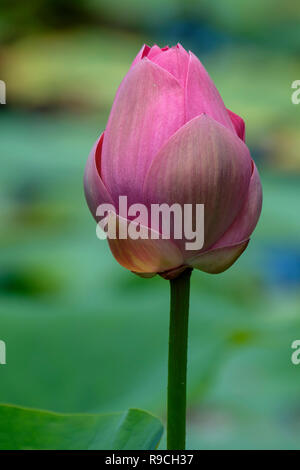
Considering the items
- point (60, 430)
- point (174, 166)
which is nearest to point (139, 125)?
point (174, 166)

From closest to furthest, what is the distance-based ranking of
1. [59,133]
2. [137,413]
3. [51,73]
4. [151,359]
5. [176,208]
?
[176,208], [137,413], [151,359], [59,133], [51,73]

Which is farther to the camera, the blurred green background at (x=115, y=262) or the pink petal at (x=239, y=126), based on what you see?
the blurred green background at (x=115, y=262)

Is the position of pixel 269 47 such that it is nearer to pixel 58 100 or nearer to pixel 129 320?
pixel 58 100

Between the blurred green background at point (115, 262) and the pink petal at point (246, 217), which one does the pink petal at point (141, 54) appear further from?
the blurred green background at point (115, 262)

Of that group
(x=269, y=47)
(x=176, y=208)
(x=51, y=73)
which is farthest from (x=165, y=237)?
(x=269, y=47)

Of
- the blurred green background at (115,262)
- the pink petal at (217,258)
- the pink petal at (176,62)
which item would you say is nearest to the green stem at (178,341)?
the pink petal at (217,258)
